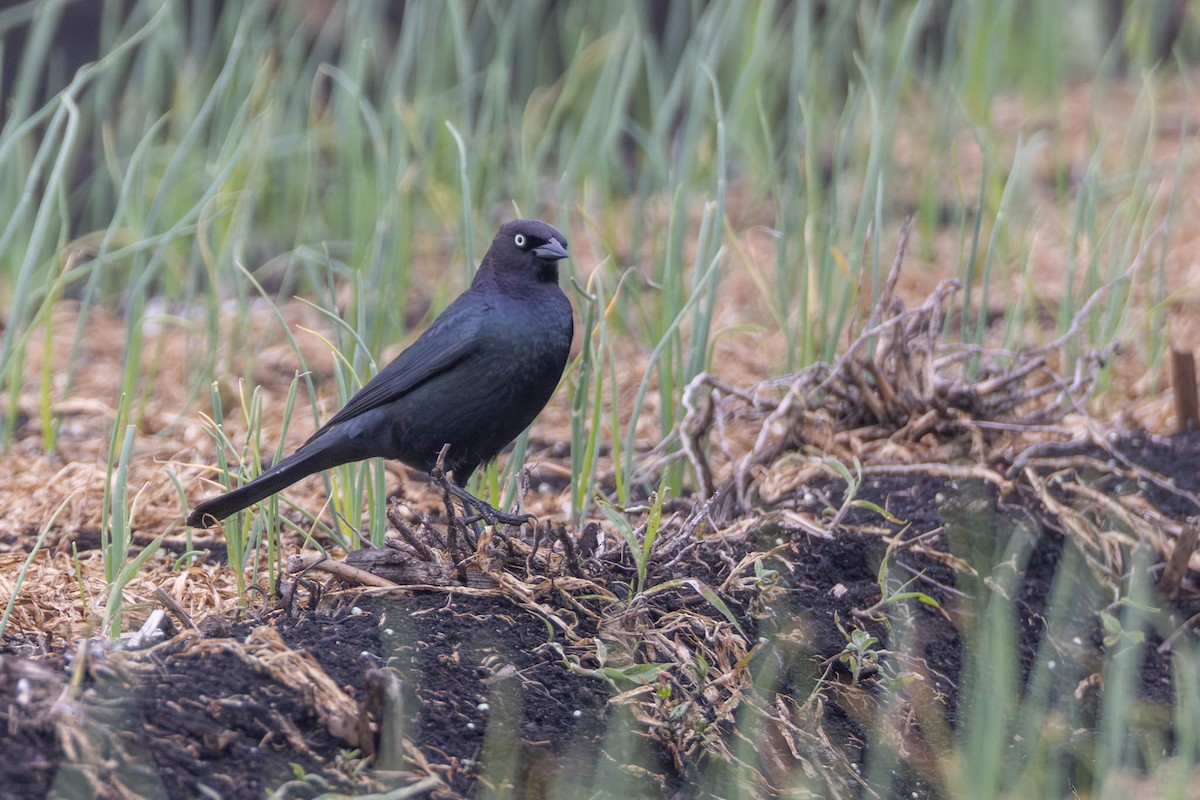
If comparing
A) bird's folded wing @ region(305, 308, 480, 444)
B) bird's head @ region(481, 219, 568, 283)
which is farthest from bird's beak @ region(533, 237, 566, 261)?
bird's folded wing @ region(305, 308, 480, 444)

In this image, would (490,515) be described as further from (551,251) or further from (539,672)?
(551,251)

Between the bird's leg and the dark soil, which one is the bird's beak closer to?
the bird's leg

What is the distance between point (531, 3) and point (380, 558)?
2.92m

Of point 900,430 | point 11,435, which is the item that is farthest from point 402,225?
point 900,430

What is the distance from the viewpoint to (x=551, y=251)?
2664 mm

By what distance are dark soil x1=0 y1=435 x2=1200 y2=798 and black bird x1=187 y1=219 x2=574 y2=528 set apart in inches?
17.4

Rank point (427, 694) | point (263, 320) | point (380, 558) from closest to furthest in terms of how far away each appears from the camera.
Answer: point (427, 694)
point (380, 558)
point (263, 320)

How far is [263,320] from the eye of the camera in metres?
4.30

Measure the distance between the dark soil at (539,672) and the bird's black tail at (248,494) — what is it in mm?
251

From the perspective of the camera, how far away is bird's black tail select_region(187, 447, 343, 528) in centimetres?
221

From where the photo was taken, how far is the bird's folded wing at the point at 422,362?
8.23 feet

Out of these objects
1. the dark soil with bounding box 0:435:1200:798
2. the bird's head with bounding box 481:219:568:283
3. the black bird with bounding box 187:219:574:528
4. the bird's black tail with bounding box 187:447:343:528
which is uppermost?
the bird's head with bounding box 481:219:568:283

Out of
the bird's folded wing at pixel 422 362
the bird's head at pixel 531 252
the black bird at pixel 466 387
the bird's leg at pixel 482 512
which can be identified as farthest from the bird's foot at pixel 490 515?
the bird's head at pixel 531 252

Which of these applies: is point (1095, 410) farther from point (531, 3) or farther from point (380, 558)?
point (531, 3)
